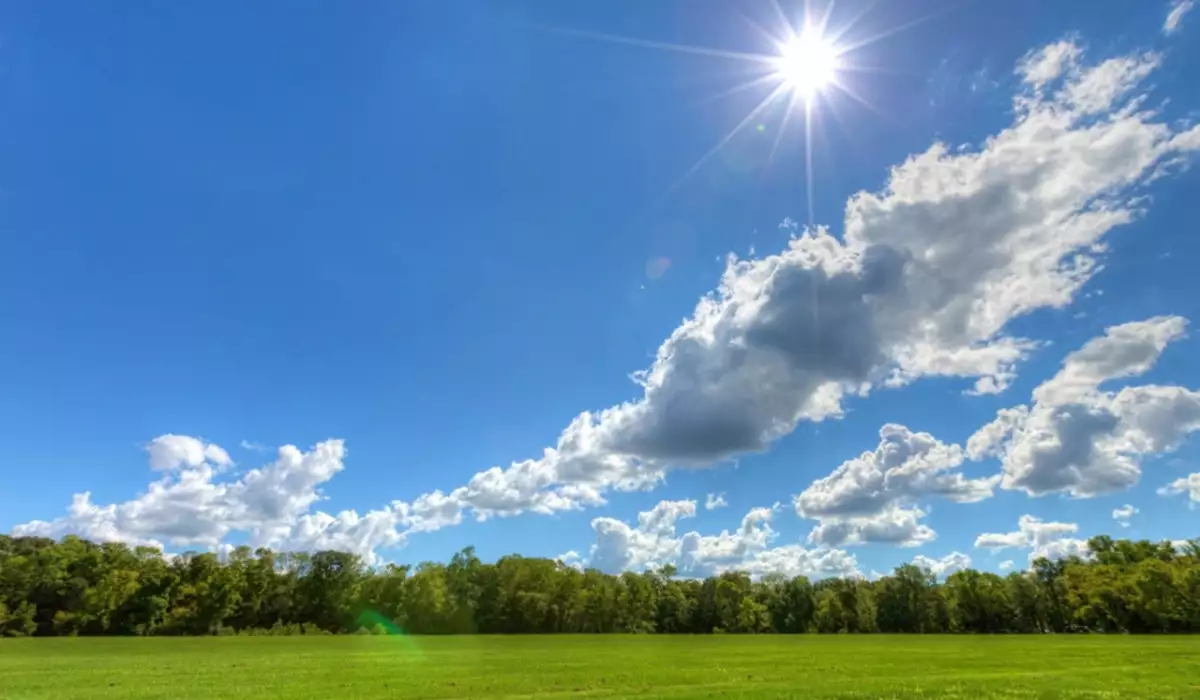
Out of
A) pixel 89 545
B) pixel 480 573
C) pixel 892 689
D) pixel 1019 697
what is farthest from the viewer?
pixel 480 573

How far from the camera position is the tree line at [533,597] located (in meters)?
100

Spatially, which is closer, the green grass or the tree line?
the green grass

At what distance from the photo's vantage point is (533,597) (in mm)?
129625

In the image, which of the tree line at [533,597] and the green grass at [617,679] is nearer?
the green grass at [617,679]

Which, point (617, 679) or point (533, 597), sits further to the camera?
point (533, 597)

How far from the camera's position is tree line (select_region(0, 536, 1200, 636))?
100m

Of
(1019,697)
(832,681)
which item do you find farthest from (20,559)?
(1019,697)

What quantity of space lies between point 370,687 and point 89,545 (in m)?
112

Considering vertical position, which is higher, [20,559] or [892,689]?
[20,559]

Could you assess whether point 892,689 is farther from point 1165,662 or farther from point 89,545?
point 89,545

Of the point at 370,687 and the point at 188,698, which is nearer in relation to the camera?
the point at 188,698

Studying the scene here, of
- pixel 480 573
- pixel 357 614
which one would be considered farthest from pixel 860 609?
pixel 357 614

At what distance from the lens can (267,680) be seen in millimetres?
27609

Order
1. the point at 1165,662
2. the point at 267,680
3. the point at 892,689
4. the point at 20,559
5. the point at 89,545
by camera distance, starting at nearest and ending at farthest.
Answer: the point at 892,689 < the point at 267,680 < the point at 1165,662 < the point at 20,559 < the point at 89,545
